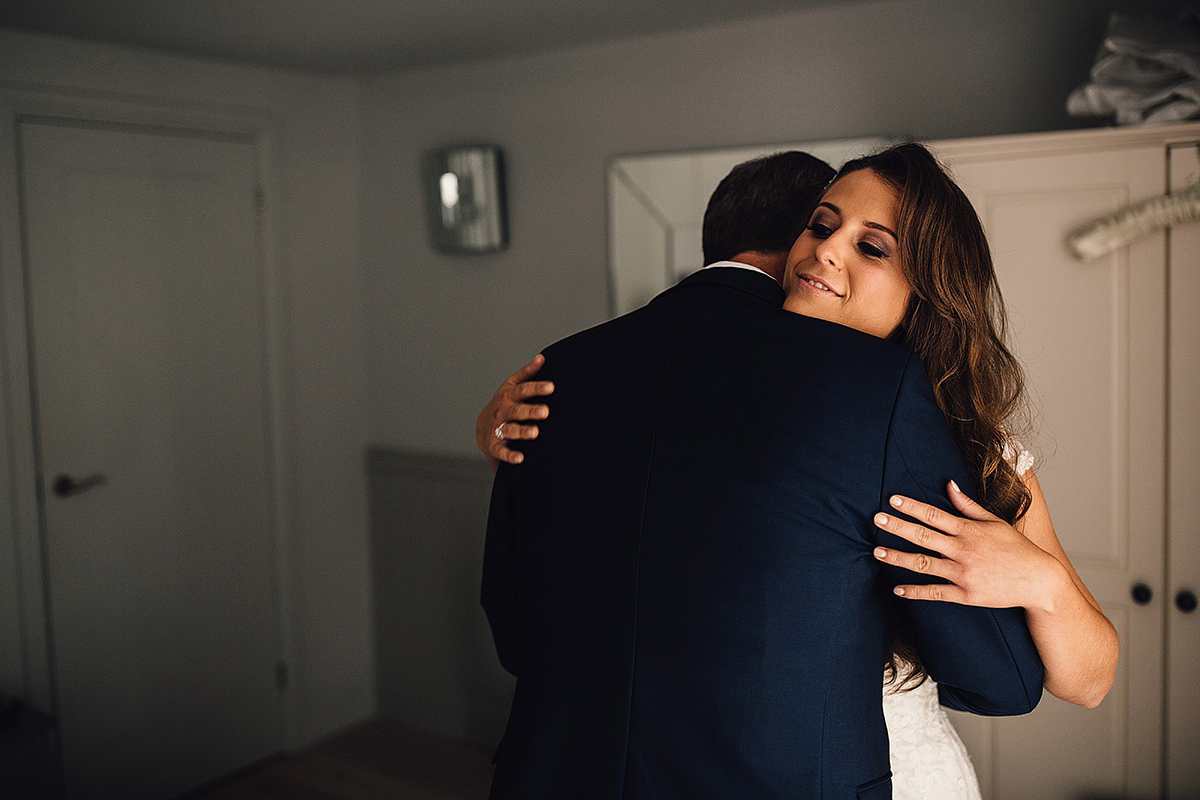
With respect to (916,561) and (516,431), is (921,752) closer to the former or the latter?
(916,561)

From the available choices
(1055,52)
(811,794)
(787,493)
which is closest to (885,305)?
(787,493)

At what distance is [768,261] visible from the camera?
1455 mm

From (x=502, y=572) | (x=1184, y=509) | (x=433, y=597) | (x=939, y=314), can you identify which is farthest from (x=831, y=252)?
(x=433, y=597)

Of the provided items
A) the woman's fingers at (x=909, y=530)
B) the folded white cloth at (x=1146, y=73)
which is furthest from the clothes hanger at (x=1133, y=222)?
the woman's fingers at (x=909, y=530)

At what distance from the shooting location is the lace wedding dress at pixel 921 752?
1.42m

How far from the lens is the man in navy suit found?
98 centimetres

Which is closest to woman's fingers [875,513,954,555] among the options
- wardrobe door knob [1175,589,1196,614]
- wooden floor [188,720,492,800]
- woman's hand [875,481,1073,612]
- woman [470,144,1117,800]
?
woman's hand [875,481,1073,612]

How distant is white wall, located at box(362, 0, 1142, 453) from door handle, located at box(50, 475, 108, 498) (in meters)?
1.12

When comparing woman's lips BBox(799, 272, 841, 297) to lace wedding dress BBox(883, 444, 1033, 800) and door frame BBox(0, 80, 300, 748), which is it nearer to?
lace wedding dress BBox(883, 444, 1033, 800)

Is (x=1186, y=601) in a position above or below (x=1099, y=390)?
below

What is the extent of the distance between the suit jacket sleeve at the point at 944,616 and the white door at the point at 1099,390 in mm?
1196

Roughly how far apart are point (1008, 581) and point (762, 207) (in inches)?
26.6

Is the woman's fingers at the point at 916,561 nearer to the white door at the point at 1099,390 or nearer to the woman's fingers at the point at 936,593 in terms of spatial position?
the woman's fingers at the point at 936,593

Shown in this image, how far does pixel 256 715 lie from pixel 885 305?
3.15 m
